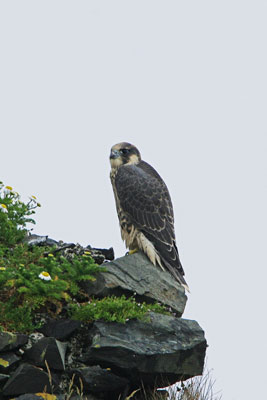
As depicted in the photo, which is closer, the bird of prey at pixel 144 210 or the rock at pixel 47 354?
the rock at pixel 47 354

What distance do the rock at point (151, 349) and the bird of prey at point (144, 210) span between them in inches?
54.7

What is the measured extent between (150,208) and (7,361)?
3.60 metres

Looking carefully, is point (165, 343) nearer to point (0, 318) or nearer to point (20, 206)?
point (0, 318)

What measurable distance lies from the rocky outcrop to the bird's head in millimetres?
2404

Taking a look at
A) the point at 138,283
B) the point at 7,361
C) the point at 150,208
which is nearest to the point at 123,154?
the point at 150,208

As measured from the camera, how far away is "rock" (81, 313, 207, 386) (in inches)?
299

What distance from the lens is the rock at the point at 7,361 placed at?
7270 mm

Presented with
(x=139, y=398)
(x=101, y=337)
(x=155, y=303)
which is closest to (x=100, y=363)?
(x=101, y=337)

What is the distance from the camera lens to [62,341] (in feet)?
25.7

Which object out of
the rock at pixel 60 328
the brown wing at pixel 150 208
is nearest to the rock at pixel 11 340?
the rock at pixel 60 328

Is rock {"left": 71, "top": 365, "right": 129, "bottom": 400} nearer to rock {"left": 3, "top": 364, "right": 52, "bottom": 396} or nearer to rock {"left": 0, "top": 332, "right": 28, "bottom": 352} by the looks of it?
rock {"left": 3, "top": 364, "right": 52, "bottom": 396}

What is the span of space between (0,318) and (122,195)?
10.4 ft

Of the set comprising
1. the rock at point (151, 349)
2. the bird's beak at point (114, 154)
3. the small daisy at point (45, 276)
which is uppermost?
the bird's beak at point (114, 154)

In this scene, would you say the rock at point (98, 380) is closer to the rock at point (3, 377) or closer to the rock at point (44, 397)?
the rock at point (44, 397)
